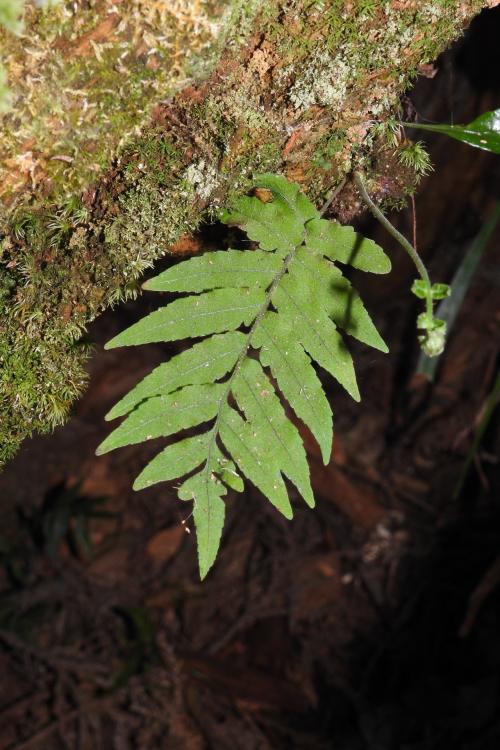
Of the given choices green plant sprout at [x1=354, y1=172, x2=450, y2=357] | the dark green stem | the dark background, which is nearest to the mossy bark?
the dark green stem

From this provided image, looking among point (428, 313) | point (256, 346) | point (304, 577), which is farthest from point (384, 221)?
point (304, 577)

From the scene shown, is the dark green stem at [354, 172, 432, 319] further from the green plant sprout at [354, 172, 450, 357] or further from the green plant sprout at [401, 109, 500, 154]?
the green plant sprout at [401, 109, 500, 154]

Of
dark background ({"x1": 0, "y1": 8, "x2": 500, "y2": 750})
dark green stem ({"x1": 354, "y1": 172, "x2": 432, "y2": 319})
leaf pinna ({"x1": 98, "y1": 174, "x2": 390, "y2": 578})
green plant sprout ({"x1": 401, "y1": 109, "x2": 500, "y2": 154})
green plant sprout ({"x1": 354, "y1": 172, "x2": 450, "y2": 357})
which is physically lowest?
dark background ({"x1": 0, "y1": 8, "x2": 500, "y2": 750})

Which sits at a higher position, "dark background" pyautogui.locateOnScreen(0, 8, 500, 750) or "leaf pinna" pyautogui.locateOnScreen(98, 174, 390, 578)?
"leaf pinna" pyautogui.locateOnScreen(98, 174, 390, 578)

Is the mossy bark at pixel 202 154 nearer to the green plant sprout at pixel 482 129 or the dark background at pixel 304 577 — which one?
the green plant sprout at pixel 482 129

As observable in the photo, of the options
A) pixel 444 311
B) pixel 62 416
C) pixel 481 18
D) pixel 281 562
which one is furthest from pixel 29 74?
pixel 281 562

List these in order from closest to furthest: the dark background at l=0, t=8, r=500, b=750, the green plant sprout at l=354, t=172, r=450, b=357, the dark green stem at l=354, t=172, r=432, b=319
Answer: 1. the green plant sprout at l=354, t=172, r=450, b=357
2. the dark green stem at l=354, t=172, r=432, b=319
3. the dark background at l=0, t=8, r=500, b=750

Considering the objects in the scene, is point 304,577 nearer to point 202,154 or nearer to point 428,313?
point 428,313
